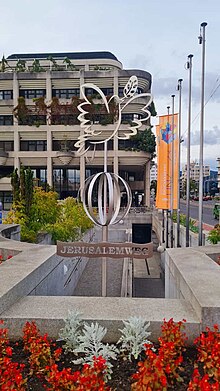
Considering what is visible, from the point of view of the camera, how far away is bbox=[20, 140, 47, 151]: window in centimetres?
4509

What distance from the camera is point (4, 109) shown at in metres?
45.4

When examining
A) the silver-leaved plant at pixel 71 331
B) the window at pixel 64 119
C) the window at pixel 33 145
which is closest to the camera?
the silver-leaved plant at pixel 71 331

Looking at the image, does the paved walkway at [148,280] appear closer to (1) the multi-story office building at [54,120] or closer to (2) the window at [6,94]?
(1) the multi-story office building at [54,120]

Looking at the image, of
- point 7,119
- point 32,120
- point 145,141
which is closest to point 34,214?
point 145,141

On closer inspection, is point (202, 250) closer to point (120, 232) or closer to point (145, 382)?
point (145, 382)

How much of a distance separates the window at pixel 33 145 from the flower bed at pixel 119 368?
4203cm

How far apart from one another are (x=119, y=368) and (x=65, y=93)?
147ft

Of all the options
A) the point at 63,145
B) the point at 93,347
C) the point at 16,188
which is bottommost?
the point at 93,347

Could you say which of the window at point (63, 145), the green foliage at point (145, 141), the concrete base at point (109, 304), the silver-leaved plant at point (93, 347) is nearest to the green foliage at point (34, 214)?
the concrete base at point (109, 304)

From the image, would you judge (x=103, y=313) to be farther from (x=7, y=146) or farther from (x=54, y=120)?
(x=7, y=146)

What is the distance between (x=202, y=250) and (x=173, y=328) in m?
4.51

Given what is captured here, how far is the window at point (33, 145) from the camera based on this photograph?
45.1 meters

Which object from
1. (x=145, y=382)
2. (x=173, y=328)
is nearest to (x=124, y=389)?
(x=145, y=382)

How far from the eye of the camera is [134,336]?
4223mm
